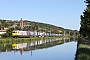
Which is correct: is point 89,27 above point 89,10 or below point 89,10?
below

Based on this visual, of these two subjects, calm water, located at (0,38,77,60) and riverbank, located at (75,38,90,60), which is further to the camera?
calm water, located at (0,38,77,60)

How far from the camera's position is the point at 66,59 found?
23.8 meters

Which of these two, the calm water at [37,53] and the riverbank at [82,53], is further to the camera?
the calm water at [37,53]

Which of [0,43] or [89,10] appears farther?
[0,43]

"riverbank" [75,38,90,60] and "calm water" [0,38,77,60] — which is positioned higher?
"riverbank" [75,38,90,60]

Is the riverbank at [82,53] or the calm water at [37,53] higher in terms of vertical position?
the riverbank at [82,53]

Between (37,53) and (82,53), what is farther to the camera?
(37,53)

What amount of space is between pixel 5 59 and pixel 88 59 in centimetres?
1221

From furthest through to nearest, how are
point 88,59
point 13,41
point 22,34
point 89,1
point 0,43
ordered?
point 22,34 → point 13,41 → point 0,43 → point 89,1 → point 88,59

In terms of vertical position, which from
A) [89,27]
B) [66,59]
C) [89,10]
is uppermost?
[89,10]

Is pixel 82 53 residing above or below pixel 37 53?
above

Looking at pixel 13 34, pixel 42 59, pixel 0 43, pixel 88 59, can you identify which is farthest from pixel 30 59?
pixel 13 34

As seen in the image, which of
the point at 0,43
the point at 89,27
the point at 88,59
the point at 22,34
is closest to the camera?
the point at 88,59

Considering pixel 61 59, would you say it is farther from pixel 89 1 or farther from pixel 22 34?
pixel 22 34
